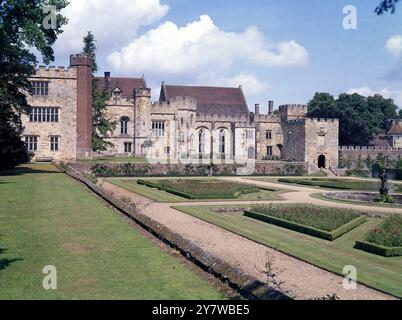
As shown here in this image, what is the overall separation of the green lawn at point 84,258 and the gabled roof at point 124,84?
43655 millimetres

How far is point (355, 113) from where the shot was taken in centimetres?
6931

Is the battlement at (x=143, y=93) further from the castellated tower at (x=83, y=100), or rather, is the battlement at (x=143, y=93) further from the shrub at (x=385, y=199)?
the shrub at (x=385, y=199)

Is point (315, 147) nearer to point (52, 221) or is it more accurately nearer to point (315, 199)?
point (315, 199)

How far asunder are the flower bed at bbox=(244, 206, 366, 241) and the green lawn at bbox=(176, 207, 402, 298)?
25cm

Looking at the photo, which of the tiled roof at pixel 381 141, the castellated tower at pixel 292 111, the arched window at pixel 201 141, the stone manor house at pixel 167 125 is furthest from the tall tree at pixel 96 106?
the tiled roof at pixel 381 141

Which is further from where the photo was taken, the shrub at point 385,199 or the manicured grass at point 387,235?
the shrub at point 385,199

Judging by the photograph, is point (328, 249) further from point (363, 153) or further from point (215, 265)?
point (363, 153)

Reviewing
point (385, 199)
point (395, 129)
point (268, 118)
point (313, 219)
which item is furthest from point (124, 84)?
point (313, 219)

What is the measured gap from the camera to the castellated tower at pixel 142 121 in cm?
5484

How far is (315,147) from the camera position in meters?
56.8

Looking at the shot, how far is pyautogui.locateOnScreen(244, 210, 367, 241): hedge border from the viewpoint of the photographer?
15.6m

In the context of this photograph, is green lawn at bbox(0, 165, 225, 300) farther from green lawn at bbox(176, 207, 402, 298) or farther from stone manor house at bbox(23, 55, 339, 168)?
stone manor house at bbox(23, 55, 339, 168)
